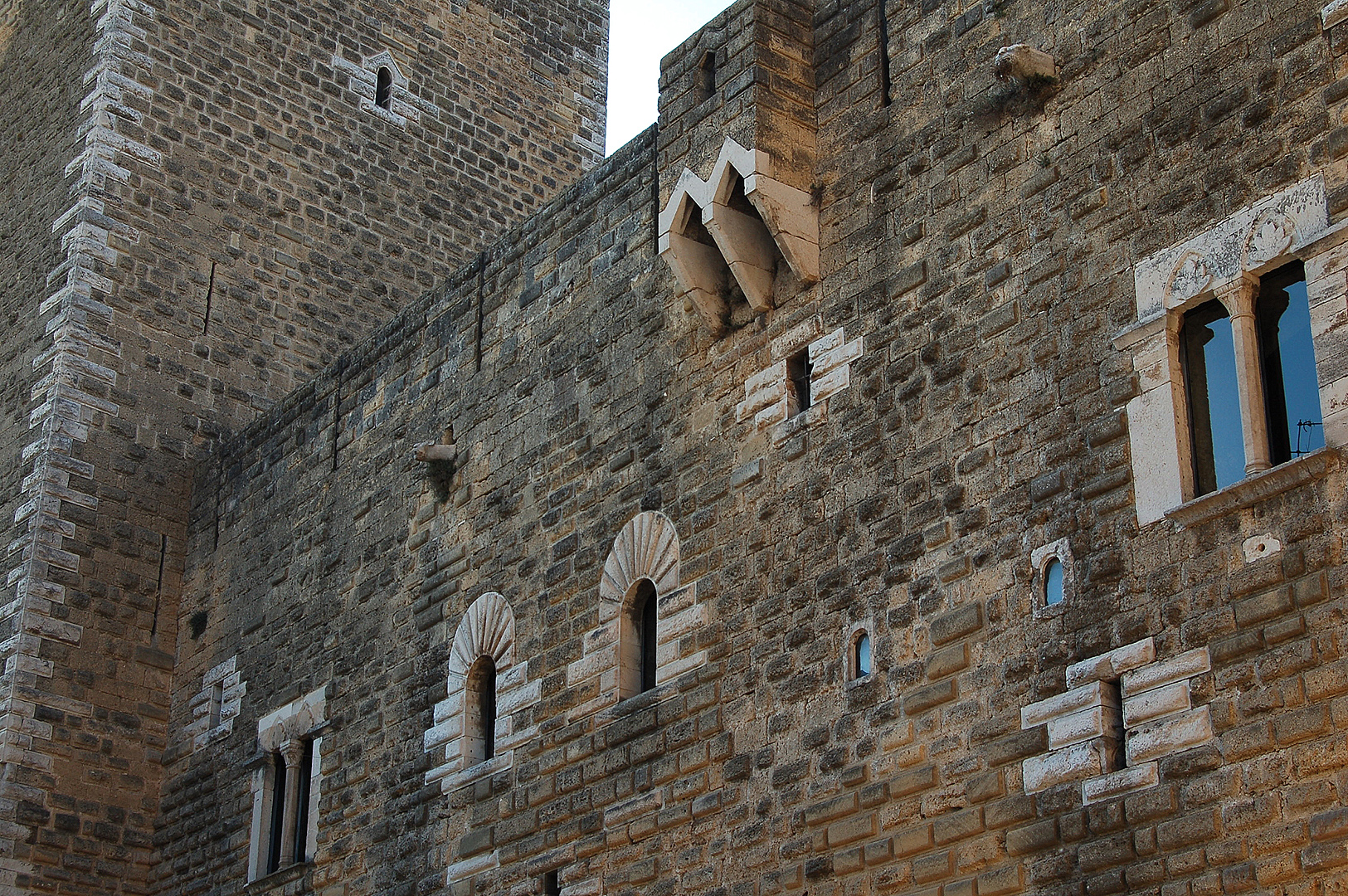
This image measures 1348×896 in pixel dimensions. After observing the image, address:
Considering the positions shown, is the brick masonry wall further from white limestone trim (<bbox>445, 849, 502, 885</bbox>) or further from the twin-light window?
the twin-light window

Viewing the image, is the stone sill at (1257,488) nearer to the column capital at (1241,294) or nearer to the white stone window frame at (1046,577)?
the white stone window frame at (1046,577)

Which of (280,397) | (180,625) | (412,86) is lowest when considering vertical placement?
(180,625)

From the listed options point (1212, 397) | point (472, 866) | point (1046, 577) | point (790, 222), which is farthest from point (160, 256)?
point (1212, 397)

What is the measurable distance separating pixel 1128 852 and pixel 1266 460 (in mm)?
1530

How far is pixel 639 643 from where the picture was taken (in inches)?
406

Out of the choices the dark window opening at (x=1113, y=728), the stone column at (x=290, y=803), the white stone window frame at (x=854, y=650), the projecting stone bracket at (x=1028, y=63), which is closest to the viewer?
the dark window opening at (x=1113, y=728)

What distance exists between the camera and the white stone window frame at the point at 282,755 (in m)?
12.4

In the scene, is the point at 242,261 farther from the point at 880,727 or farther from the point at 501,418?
the point at 880,727

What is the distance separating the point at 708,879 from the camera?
9.12 m

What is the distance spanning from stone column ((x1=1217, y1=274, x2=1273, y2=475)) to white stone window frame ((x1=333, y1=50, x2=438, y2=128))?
10.5 m

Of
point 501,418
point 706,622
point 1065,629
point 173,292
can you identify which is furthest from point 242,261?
point 1065,629

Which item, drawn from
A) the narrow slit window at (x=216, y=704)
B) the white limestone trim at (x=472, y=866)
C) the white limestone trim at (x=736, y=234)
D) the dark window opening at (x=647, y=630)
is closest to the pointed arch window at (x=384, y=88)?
the narrow slit window at (x=216, y=704)

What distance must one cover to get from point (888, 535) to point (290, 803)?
547cm

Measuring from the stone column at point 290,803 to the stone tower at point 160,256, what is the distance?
70.8 inches
